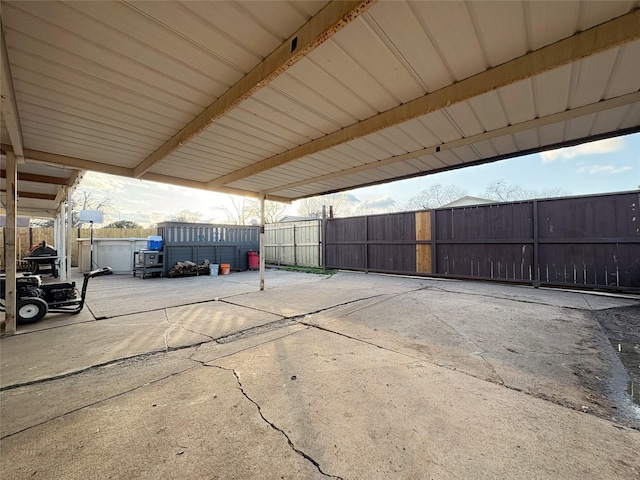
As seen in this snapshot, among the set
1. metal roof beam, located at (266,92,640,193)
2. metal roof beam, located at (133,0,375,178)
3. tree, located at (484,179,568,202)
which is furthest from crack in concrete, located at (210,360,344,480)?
tree, located at (484,179,568,202)

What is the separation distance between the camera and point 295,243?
11.2m

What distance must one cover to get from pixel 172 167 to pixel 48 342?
2.72 meters

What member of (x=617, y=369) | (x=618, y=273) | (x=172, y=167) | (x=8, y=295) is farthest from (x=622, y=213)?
(x=8, y=295)

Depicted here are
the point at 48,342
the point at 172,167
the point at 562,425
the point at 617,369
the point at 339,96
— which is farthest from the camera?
the point at 172,167

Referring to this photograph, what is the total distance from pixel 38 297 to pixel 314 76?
469 cm

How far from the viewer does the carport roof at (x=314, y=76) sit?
1.49 m

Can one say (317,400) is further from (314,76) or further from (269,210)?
(269,210)

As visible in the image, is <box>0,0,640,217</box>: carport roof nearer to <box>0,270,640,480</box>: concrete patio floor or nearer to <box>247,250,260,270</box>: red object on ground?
<box>0,270,640,480</box>: concrete patio floor

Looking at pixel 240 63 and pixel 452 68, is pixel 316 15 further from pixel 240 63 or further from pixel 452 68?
pixel 452 68

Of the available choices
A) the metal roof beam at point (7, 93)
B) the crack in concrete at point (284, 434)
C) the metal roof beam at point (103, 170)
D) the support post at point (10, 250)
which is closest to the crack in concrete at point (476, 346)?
the crack in concrete at point (284, 434)

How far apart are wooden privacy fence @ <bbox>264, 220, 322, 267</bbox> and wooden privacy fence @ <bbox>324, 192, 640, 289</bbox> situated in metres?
2.03

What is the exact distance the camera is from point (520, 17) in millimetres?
1509

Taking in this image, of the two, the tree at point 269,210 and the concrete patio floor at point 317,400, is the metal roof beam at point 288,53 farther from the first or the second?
the tree at point 269,210

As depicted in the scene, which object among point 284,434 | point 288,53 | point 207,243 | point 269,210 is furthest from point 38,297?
point 269,210
